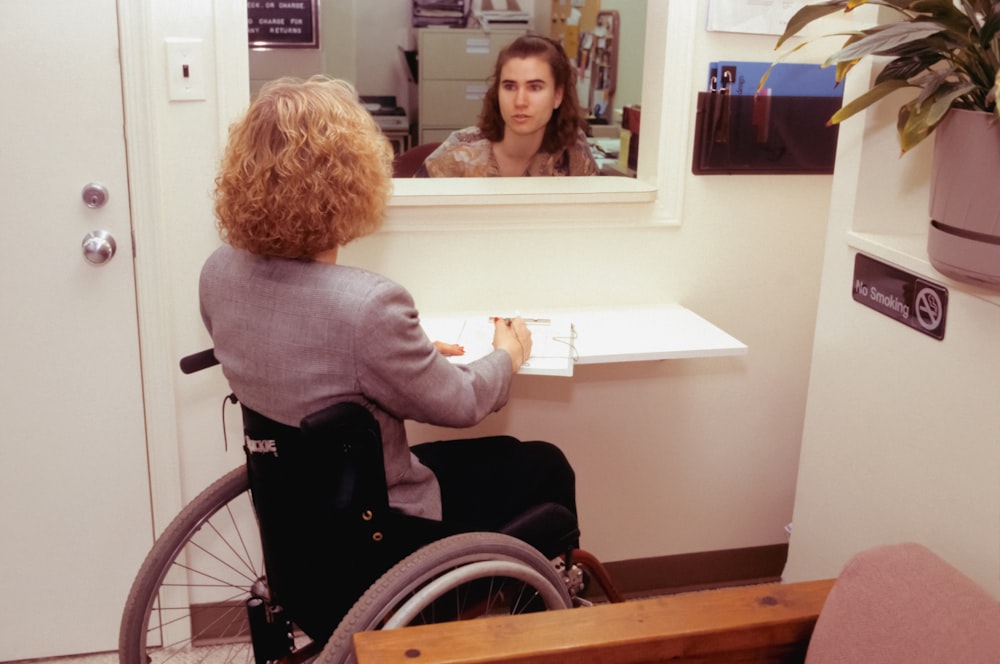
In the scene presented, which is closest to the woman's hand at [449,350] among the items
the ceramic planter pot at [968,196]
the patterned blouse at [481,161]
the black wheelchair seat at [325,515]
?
the black wheelchair seat at [325,515]

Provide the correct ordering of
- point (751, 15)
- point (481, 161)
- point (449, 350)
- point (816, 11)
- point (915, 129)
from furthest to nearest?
point (481, 161), point (751, 15), point (449, 350), point (816, 11), point (915, 129)

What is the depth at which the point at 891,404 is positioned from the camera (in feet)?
5.92

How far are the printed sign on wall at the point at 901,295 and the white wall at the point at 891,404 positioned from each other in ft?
0.05

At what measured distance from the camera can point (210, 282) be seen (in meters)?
1.59

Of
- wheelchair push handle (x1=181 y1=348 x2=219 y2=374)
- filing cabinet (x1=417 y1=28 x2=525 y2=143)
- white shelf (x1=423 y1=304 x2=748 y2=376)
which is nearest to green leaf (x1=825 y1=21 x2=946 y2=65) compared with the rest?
white shelf (x1=423 y1=304 x2=748 y2=376)

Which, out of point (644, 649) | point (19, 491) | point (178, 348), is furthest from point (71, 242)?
point (644, 649)

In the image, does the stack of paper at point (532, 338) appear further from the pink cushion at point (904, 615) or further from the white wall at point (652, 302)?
the pink cushion at point (904, 615)

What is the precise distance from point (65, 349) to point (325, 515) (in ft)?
3.11

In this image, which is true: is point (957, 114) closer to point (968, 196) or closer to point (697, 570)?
point (968, 196)

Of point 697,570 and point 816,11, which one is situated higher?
point 816,11

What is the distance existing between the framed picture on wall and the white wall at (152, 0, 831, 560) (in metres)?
0.78

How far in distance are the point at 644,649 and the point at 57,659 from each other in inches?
64.7

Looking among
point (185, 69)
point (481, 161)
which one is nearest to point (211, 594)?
point (185, 69)

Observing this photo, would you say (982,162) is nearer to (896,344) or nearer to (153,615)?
(896,344)
